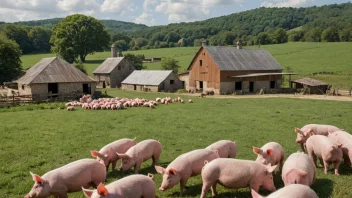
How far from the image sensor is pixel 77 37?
76750 mm

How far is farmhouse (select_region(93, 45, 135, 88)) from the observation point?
51.0 metres

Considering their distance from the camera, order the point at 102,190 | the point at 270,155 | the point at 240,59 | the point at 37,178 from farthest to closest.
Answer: the point at 240,59 → the point at 270,155 → the point at 37,178 → the point at 102,190

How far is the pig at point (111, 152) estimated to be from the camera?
9.44 metres

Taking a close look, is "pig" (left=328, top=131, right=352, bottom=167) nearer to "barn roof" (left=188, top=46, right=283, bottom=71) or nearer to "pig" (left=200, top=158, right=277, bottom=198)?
"pig" (left=200, top=158, right=277, bottom=198)

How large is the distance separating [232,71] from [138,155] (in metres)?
31.7

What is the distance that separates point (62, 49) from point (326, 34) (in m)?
74.2

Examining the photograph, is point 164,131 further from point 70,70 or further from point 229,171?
point 70,70

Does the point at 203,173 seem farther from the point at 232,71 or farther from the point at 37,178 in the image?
the point at 232,71

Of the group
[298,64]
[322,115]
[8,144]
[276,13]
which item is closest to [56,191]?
[8,144]

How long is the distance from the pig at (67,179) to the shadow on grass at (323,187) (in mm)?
5324

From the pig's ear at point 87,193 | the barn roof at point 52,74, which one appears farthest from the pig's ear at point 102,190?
the barn roof at point 52,74

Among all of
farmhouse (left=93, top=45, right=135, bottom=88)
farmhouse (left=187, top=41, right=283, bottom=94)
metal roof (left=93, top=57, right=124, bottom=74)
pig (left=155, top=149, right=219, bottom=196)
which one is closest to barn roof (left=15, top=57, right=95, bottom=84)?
farmhouse (left=187, top=41, right=283, bottom=94)

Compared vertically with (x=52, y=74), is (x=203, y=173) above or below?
below

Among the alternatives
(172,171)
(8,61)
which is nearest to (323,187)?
(172,171)
